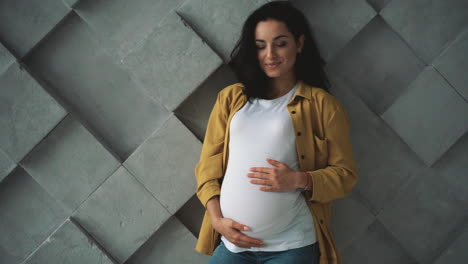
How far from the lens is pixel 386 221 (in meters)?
1.84

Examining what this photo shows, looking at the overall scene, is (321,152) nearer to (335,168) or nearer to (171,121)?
(335,168)

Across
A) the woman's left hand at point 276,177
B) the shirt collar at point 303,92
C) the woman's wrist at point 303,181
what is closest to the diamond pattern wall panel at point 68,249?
the woman's left hand at point 276,177

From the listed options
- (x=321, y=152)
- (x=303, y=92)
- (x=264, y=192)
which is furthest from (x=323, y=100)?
(x=264, y=192)

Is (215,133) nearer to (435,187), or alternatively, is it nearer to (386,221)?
(386,221)

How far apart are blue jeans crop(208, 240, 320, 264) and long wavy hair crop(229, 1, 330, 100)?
26.0 inches

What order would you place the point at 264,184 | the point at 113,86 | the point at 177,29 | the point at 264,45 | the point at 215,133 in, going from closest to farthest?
the point at 264,184, the point at 264,45, the point at 215,133, the point at 177,29, the point at 113,86

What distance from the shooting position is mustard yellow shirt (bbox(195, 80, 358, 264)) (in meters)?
1.37

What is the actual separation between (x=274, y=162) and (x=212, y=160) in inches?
11.7

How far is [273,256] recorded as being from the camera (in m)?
1.32

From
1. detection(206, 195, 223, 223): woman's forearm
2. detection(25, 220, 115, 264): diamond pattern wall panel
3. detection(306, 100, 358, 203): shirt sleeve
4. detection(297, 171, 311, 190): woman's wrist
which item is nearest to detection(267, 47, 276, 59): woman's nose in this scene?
detection(306, 100, 358, 203): shirt sleeve

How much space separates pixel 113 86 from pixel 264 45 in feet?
2.91

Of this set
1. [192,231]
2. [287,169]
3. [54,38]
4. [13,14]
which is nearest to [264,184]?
[287,169]

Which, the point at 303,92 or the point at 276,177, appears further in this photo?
the point at 303,92

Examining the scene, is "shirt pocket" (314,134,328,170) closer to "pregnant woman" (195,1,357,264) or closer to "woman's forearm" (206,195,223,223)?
"pregnant woman" (195,1,357,264)
